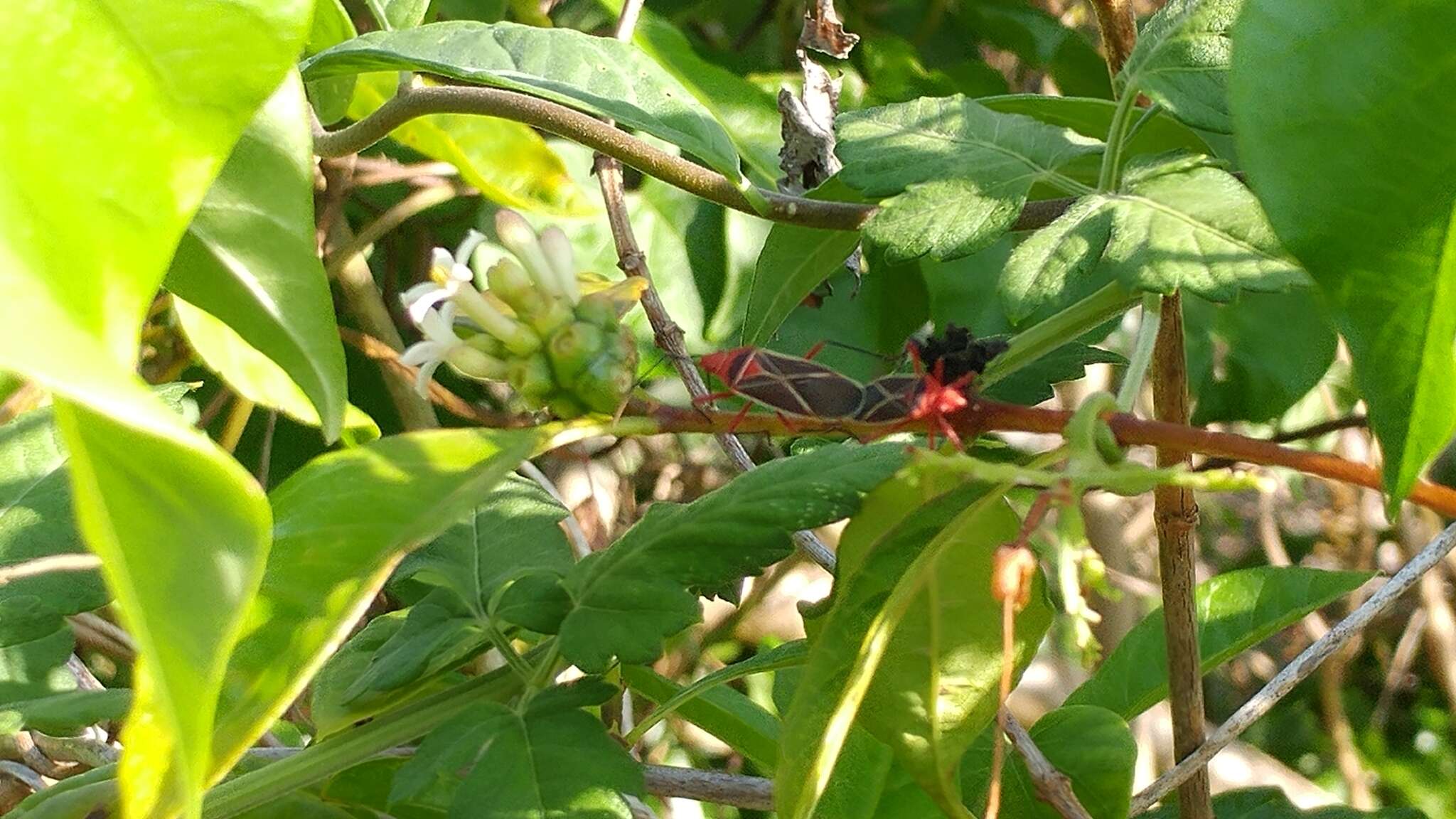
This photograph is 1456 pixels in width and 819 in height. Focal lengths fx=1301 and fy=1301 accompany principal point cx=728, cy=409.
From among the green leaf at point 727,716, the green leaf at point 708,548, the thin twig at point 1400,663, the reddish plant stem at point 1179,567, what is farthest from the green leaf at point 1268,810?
the thin twig at point 1400,663

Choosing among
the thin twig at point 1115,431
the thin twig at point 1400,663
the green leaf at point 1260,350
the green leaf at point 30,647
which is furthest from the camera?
the thin twig at point 1400,663

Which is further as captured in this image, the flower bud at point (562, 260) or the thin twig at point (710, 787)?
the thin twig at point (710, 787)

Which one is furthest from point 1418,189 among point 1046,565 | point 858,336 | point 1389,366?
point 1046,565

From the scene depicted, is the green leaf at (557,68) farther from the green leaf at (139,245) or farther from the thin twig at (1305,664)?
the thin twig at (1305,664)

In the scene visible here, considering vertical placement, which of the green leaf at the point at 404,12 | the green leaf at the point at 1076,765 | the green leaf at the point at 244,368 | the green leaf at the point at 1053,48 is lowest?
the green leaf at the point at 1076,765

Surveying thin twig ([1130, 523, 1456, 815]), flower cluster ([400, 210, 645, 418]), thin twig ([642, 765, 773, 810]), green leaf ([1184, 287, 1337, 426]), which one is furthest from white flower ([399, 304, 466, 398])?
green leaf ([1184, 287, 1337, 426])

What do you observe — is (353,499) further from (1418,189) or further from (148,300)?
(1418,189)

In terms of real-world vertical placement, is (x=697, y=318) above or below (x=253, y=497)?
below

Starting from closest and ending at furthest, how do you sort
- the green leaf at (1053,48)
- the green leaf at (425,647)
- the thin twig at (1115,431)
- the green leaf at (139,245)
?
1. the green leaf at (139,245)
2. the thin twig at (1115,431)
3. the green leaf at (425,647)
4. the green leaf at (1053,48)
